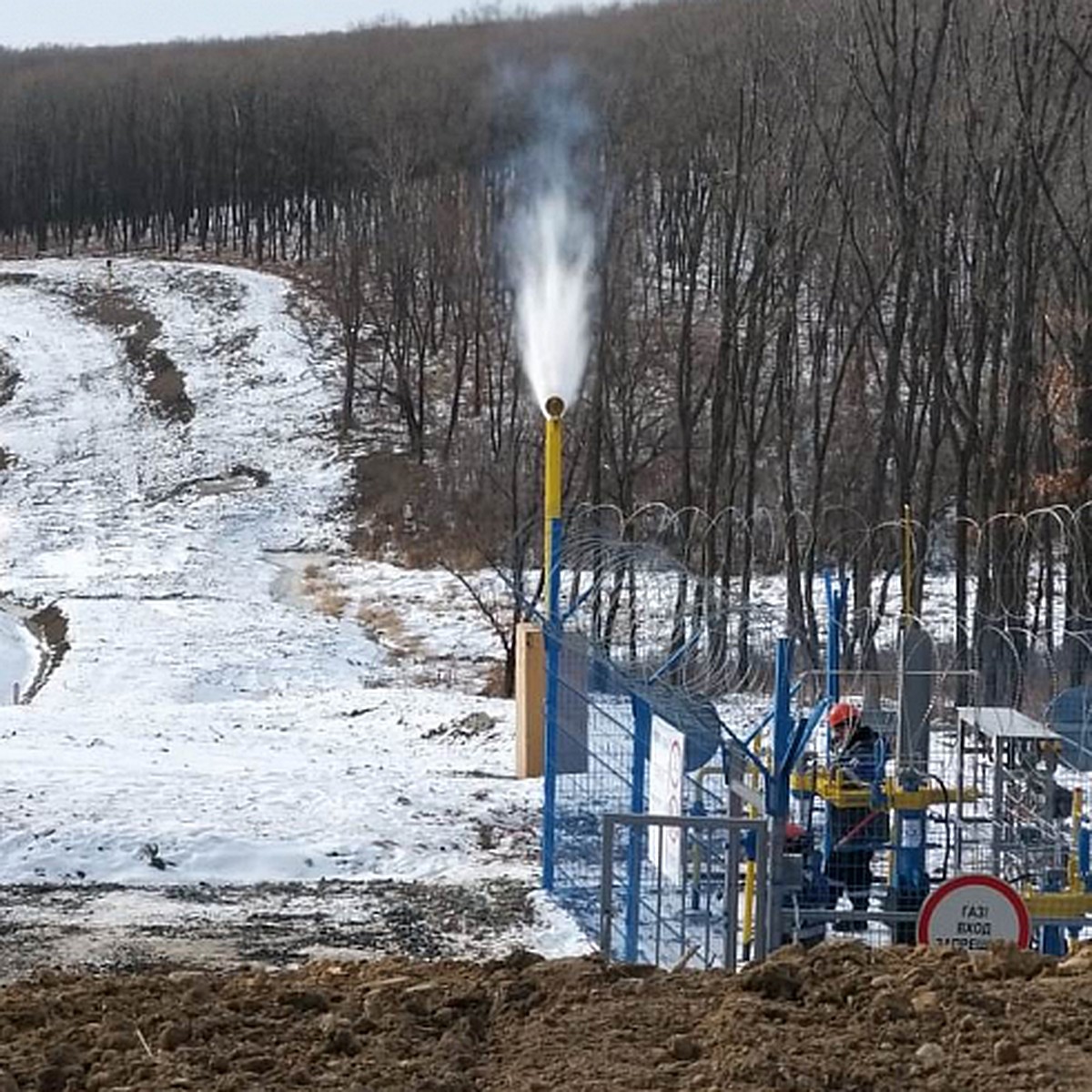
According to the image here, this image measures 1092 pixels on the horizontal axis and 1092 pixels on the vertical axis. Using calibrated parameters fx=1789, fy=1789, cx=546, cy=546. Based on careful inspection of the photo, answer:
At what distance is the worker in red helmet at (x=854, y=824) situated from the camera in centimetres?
914

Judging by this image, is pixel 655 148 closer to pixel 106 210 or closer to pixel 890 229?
pixel 890 229

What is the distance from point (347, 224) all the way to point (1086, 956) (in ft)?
187

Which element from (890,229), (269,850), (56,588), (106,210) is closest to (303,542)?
(56,588)

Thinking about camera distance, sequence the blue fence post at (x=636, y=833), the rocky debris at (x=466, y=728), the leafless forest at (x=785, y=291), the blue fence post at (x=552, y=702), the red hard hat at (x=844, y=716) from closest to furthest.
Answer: the blue fence post at (x=636, y=833) < the red hard hat at (x=844, y=716) < the blue fence post at (x=552, y=702) < the rocky debris at (x=466, y=728) < the leafless forest at (x=785, y=291)

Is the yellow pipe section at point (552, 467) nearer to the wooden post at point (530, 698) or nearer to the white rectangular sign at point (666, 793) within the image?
the wooden post at point (530, 698)

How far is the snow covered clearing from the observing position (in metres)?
12.6

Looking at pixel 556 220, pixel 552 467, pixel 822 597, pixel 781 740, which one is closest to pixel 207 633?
pixel 556 220

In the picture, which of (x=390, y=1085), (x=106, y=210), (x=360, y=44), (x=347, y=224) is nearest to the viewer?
(x=390, y=1085)

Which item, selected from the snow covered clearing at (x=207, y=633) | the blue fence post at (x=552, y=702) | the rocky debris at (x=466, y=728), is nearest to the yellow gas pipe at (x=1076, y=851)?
the snow covered clearing at (x=207, y=633)

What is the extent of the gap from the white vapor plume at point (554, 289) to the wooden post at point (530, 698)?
1848 mm

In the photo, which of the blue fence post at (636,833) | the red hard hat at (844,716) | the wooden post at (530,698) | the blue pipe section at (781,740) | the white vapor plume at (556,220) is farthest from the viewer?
the white vapor plume at (556,220)

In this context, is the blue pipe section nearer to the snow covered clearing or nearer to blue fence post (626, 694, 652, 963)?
blue fence post (626, 694, 652, 963)

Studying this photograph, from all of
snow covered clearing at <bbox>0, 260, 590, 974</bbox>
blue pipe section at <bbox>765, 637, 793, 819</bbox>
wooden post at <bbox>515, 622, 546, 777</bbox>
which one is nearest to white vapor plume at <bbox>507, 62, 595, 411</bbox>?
wooden post at <bbox>515, 622, 546, 777</bbox>

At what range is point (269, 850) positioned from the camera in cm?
1243
